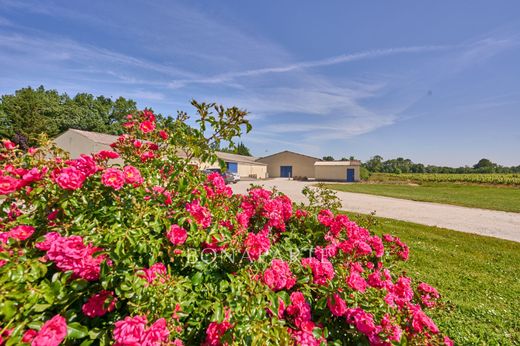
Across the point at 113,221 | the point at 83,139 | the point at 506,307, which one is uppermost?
the point at 83,139

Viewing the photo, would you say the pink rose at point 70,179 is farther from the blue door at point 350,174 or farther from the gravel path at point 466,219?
the blue door at point 350,174

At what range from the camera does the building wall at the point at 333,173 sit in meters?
32.1

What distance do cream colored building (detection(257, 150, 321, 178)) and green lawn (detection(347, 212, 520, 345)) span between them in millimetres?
28448

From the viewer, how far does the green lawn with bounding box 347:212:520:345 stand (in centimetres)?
283

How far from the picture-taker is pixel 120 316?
125cm

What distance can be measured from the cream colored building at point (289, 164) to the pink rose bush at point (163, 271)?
34.0 metres

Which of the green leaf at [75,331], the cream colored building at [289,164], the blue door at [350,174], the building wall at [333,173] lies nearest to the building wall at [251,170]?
the cream colored building at [289,164]

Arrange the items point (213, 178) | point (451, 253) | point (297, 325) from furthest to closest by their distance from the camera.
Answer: point (451, 253)
point (213, 178)
point (297, 325)

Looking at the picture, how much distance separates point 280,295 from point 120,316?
85 centimetres

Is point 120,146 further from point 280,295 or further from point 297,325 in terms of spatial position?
point 297,325

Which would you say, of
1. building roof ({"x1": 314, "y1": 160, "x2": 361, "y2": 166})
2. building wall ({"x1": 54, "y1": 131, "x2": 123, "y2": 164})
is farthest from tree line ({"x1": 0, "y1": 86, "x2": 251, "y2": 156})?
building roof ({"x1": 314, "y1": 160, "x2": 361, "y2": 166})

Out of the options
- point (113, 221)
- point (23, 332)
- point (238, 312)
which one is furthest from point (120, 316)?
point (238, 312)

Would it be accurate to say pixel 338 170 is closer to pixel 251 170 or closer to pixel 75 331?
pixel 251 170

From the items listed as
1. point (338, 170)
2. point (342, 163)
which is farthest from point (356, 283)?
point (342, 163)
